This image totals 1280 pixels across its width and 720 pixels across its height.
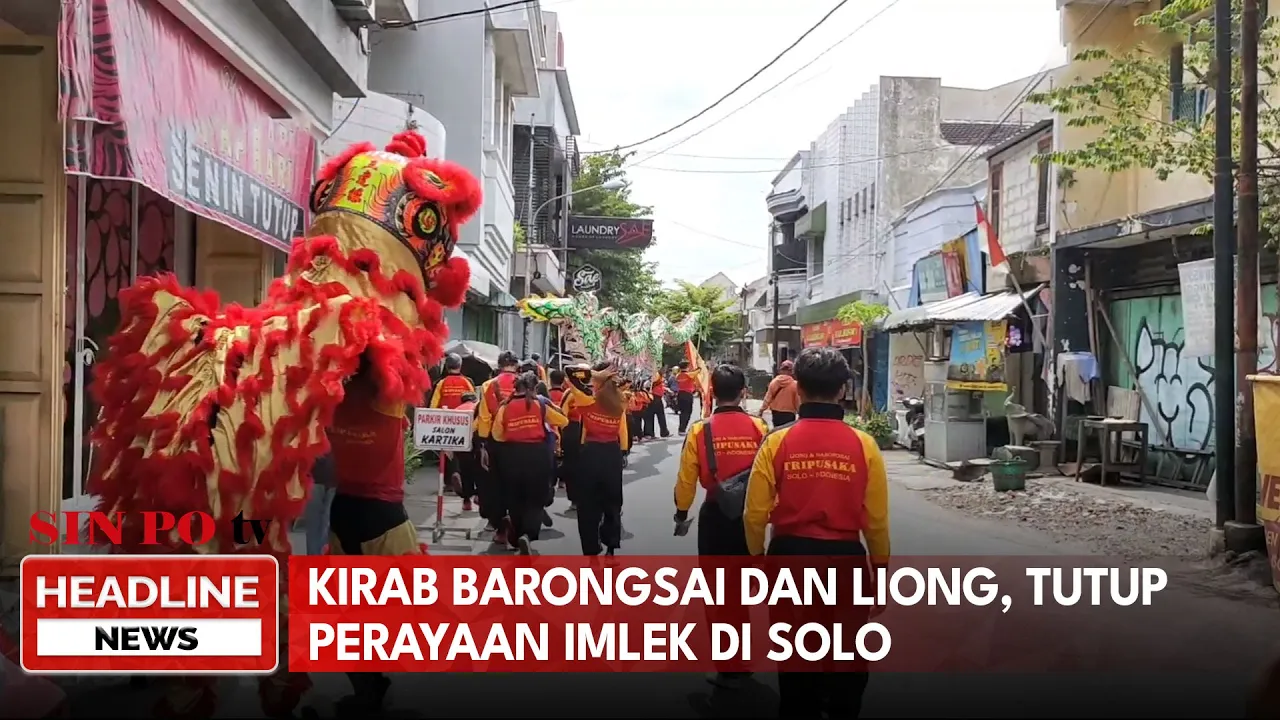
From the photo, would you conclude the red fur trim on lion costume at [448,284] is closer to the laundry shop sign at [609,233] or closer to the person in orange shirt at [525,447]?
the person in orange shirt at [525,447]

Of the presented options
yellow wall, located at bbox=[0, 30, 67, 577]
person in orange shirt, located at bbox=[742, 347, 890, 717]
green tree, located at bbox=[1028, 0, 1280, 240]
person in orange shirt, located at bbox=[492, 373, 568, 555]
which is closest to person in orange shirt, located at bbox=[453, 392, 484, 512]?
person in orange shirt, located at bbox=[492, 373, 568, 555]

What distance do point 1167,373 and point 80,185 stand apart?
1288cm

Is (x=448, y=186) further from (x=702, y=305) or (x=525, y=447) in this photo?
(x=702, y=305)

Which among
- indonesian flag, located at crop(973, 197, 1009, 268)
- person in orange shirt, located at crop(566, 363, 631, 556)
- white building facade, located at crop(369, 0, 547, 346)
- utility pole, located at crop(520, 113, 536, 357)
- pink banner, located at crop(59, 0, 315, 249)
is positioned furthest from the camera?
utility pole, located at crop(520, 113, 536, 357)

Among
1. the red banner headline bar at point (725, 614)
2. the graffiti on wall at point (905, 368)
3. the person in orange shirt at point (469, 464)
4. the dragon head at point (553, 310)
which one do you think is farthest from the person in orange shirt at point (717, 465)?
the graffiti on wall at point (905, 368)

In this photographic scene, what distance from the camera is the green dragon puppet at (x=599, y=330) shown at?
17234mm

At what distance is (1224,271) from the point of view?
28.5 feet

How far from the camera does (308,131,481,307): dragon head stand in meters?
3.85

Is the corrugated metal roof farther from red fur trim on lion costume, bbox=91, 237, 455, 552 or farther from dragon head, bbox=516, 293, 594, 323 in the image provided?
red fur trim on lion costume, bbox=91, 237, 455, 552

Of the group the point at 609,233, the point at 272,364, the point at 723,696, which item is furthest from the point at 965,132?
the point at 272,364

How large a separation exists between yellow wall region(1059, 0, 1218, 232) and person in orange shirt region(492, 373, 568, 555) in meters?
10.2

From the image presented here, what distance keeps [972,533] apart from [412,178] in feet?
27.3

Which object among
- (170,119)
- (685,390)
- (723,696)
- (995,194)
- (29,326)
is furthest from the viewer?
(685,390)

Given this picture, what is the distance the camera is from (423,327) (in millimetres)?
3908
